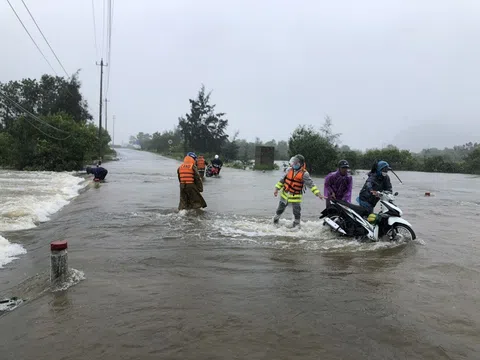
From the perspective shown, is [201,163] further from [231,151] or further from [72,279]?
[231,151]

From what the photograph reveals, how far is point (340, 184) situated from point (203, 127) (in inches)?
2026

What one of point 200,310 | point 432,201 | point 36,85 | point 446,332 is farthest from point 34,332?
point 36,85

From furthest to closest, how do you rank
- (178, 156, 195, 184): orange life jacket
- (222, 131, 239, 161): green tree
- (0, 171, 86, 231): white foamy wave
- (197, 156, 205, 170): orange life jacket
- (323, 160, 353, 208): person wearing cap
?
(222, 131, 239, 161): green tree < (197, 156, 205, 170): orange life jacket < (178, 156, 195, 184): orange life jacket < (0, 171, 86, 231): white foamy wave < (323, 160, 353, 208): person wearing cap

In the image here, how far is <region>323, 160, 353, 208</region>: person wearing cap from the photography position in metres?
8.61

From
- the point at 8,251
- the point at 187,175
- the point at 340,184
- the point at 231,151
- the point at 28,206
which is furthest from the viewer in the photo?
the point at 231,151

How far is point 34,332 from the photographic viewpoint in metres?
3.88

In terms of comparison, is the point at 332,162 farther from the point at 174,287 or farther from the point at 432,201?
the point at 174,287

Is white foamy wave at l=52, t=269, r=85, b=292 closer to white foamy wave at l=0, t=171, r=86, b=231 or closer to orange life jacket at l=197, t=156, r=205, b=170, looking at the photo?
white foamy wave at l=0, t=171, r=86, b=231

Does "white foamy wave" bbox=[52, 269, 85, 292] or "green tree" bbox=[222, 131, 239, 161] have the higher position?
"green tree" bbox=[222, 131, 239, 161]

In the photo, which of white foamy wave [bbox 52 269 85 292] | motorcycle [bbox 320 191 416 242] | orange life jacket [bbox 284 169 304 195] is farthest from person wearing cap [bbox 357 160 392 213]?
white foamy wave [bbox 52 269 85 292]

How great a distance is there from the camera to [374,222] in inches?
307

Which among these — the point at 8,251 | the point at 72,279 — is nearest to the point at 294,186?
the point at 72,279

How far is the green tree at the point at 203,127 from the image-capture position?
5866 cm

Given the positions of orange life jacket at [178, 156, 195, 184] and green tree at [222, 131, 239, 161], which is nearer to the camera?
orange life jacket at [178, 156, 195, 184]
